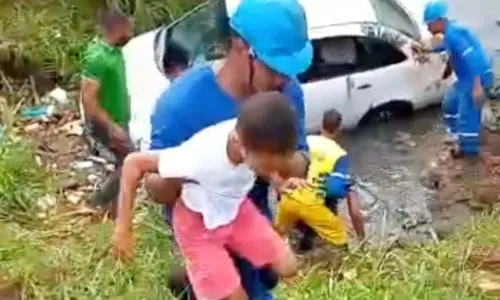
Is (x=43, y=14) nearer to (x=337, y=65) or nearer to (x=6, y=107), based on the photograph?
(x=6, y=107)

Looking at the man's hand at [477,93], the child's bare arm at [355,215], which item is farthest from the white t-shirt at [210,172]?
the man's hand at [477,93]

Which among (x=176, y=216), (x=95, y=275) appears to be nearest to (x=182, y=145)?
(x=176, y=216)

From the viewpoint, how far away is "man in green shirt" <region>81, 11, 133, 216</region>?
8.27m

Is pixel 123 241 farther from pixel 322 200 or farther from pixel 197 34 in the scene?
pixel 197 34

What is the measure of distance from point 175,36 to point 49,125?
1.39 m

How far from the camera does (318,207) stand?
9000 mm

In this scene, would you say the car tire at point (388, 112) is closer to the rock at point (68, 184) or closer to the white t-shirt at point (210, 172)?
the rock at point (68, 184)

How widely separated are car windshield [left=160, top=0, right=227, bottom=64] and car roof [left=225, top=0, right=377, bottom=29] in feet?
0.74

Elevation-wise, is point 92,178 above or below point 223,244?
below

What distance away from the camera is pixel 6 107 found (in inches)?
482

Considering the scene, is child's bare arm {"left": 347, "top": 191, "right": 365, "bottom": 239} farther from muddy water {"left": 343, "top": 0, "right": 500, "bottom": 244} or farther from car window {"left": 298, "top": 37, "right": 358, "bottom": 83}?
car window {"left": 298, "top": 37, "right": 358, "bottom": 83}

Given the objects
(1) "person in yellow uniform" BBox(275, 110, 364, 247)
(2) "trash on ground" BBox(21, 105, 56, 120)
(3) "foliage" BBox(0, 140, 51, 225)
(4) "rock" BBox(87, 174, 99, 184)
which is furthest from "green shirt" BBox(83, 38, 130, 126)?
(2) "trash on ground" BBox(21, 105, 56, 120)

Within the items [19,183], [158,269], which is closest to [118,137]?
[19,183]

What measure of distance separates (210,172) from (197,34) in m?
7.62
